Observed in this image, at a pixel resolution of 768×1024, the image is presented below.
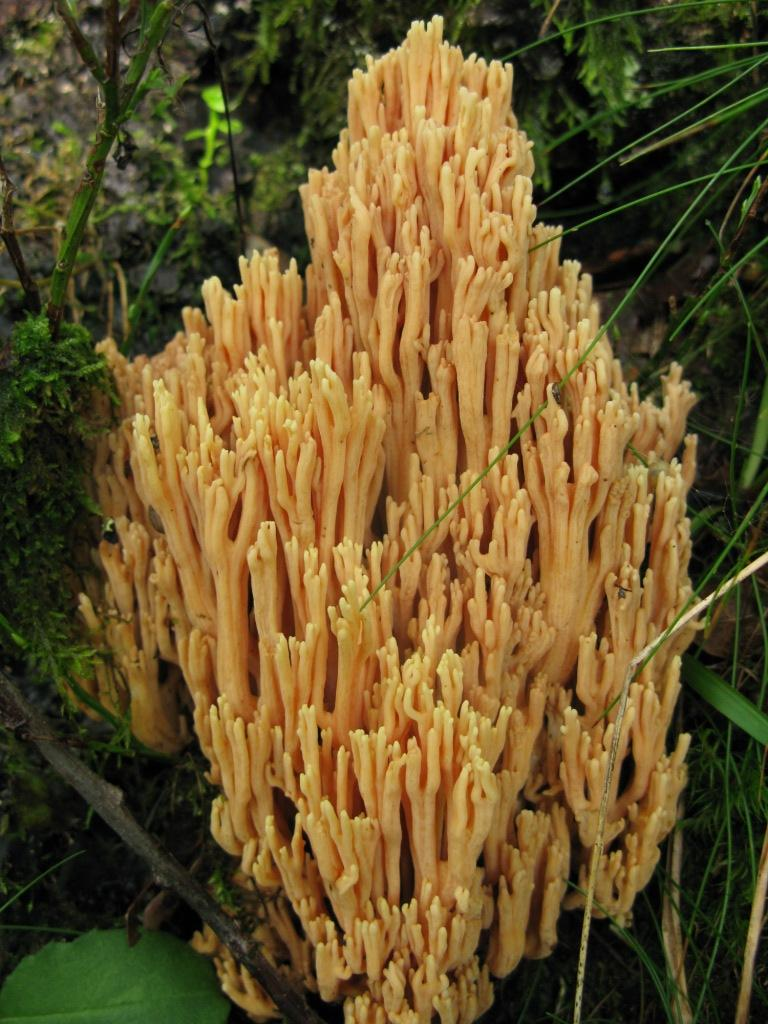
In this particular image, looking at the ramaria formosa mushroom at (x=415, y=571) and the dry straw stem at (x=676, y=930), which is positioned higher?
the ramaria formosa mushroom at (x=415, y=571)

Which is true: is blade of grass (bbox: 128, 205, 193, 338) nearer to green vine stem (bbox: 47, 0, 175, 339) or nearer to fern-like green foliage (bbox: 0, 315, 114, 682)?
Answer: fern-like green foliage (bbox: 0, 315, 114, 682)

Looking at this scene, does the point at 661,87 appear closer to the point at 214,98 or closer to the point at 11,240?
the point at 214,98

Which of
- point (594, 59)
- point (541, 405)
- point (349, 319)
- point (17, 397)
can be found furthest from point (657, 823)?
point (594, 59)

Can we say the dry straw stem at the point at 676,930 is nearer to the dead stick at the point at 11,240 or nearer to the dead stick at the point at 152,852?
the dead stick at the point at 152,852

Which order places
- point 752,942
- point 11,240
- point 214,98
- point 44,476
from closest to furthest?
point 752,942 → point 11,240 → point 44,476 → point 214,98

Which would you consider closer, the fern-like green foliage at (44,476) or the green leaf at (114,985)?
→ the green leaf at (114,985)

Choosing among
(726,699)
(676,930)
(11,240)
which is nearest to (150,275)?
(11,240)

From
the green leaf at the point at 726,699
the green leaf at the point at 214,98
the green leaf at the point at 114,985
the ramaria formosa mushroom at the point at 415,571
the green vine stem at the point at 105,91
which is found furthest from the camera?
the green leaf at the point at 214,98

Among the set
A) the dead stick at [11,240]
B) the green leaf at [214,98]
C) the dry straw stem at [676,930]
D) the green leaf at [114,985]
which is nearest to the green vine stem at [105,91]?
the dead stick at [11,240]
